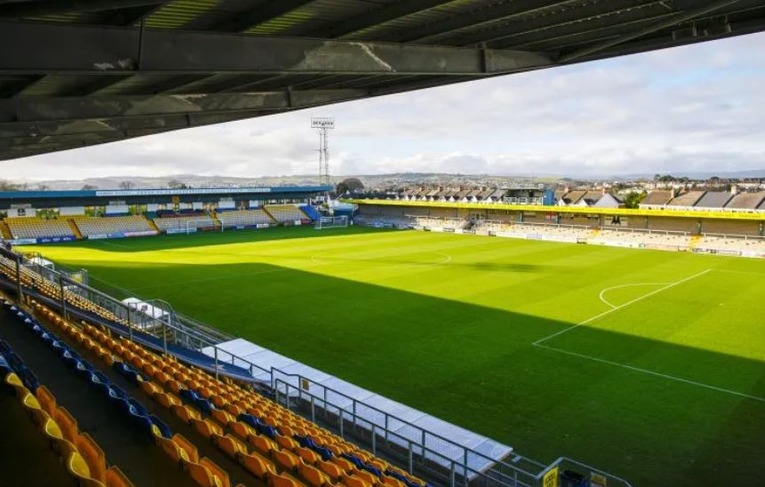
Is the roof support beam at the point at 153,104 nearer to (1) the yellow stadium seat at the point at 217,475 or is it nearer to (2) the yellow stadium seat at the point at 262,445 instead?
(2) the yellow stadium seat at the point at 262,445

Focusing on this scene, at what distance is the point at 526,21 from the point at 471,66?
1091mm

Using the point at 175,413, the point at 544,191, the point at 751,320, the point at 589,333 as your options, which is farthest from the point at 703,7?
the point at 544,191

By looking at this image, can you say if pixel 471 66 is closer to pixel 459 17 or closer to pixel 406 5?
pixel 459 17

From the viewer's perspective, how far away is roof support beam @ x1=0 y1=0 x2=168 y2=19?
361 cm

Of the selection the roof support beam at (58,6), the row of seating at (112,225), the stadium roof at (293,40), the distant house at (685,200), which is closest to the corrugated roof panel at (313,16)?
the stadium roof at (293,40)

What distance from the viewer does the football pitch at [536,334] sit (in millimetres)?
11117

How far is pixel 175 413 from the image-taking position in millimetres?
7113

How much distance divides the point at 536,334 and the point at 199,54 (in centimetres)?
1531

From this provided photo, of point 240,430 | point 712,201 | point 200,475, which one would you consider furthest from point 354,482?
point 712,201

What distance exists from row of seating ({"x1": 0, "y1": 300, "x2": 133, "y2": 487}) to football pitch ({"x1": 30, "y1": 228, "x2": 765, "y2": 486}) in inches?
327

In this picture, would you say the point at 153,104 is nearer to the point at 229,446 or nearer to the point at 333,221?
the point at 229,446

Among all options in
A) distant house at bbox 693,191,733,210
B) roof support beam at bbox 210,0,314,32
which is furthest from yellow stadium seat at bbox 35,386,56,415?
distant house at bbox 693,191,733,210

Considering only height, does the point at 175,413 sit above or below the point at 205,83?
below

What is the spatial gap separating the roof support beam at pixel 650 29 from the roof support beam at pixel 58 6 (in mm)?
5015
